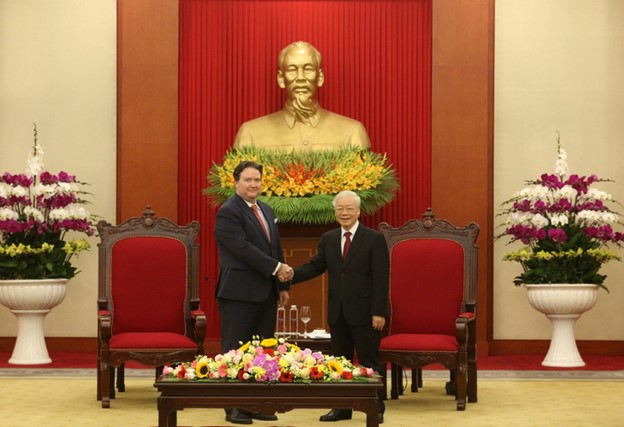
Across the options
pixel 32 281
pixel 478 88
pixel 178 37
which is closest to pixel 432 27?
pixel 478 88

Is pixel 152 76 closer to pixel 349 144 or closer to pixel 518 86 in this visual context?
pixel 349 144

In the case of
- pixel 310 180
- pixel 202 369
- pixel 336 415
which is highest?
pixel 310 180

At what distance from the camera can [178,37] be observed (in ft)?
35.1

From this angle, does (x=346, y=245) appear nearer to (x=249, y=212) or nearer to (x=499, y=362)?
(x=249, y=212)

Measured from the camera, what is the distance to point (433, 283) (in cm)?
790

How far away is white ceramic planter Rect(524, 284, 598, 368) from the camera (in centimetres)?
964

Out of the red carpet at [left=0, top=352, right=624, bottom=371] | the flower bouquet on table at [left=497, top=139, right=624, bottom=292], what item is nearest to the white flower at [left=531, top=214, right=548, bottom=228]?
the flower bouquet on table at [left=497, top=139, right=624, bottom=292]

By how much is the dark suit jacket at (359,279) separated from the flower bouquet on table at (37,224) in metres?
3.24

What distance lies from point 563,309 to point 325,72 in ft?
10.4

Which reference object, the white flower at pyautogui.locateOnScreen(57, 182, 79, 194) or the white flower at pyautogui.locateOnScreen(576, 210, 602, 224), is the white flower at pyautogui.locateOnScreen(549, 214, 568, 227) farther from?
the white flower at pyautogui.locateOnScreen(57, 182, 79, 194)

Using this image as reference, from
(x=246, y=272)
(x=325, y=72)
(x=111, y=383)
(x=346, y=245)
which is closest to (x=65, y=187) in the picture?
(x=111, y=383)

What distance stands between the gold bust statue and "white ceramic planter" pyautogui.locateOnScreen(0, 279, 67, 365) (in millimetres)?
2089

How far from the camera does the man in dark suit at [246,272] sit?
263 inches

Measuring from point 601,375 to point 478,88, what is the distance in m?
2.96
